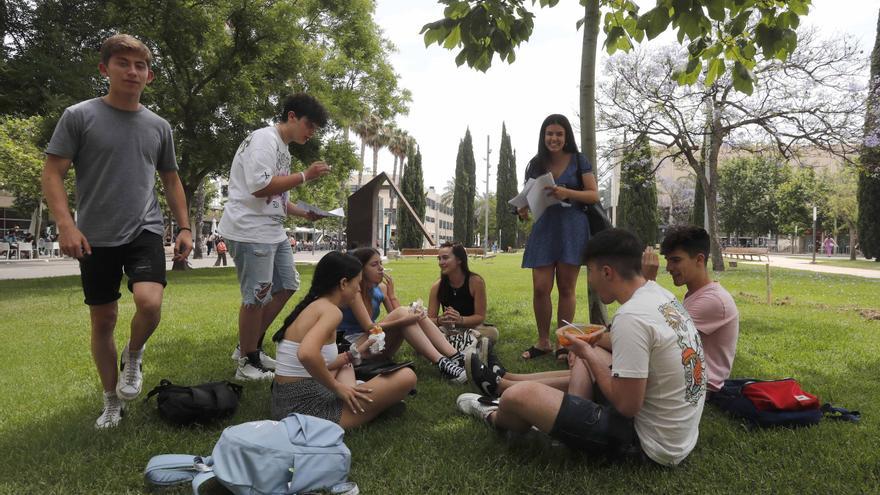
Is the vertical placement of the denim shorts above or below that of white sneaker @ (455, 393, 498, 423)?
above

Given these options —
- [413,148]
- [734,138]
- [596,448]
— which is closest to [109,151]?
[596,448]

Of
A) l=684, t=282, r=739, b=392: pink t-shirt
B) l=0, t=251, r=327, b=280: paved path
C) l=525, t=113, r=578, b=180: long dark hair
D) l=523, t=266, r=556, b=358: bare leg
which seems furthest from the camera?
l=0, t=251, r=327, b=280: paved path

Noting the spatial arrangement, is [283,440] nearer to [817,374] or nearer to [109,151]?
[109,151]

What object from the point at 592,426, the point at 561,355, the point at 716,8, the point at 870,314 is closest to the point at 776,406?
the point at 592,426

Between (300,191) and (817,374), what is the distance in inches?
906

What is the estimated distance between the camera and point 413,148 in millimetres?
58188

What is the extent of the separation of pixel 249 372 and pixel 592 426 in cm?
282

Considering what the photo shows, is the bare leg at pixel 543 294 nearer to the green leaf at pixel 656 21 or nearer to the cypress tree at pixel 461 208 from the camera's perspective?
the green leaf at pixel 656 21

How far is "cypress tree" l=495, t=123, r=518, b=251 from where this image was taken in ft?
200

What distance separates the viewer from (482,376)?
358 centimetres

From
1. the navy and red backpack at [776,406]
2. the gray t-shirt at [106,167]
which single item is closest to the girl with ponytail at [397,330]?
the gray t-shirt at [106,167]

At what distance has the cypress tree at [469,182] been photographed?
59.4m

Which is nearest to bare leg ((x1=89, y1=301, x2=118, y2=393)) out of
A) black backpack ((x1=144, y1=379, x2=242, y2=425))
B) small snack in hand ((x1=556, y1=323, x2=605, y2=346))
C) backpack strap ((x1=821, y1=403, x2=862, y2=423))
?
black backpack ((x1=144, y1=379, x2=242, y2=425))

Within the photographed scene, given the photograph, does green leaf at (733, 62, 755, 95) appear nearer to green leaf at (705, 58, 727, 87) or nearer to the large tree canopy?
the large tree canopy
